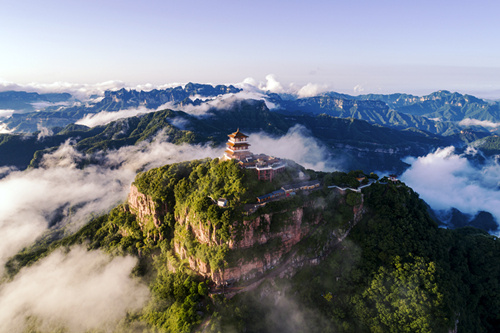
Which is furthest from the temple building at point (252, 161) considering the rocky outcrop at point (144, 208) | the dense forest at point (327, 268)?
the rocky outcrop at point (144, 208)

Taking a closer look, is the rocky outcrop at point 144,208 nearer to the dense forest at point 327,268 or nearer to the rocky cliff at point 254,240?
the dense forest at point 327,268

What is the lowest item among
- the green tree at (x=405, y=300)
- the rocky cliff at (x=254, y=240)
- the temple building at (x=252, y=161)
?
the green tree at (x=405, y=300)

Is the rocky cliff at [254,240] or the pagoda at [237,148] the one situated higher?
the pagoda at [237,148]

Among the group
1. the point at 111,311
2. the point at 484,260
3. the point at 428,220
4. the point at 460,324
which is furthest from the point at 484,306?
the point at 111,311

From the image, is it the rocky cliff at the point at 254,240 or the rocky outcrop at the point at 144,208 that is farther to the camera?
the rocky outcrop at the point at 144,208

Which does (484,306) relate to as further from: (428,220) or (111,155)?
(111,155)

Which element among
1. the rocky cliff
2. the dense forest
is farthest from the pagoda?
the rocky cliff

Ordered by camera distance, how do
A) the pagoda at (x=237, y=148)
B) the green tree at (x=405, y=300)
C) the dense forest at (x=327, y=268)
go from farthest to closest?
the pagoda at (x=237, y=148)
the dense forest at (x=327, y=268)
the green tree at (x=405, y=300)
